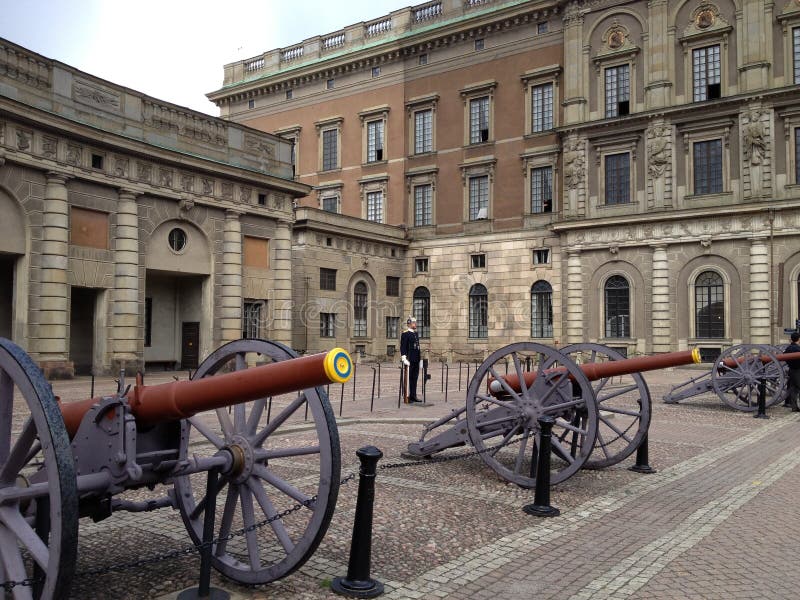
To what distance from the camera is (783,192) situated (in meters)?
29.2

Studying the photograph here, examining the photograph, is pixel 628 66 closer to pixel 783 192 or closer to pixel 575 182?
pixel 575 182

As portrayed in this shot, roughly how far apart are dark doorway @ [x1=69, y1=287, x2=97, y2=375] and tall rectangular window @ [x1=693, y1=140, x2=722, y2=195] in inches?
980

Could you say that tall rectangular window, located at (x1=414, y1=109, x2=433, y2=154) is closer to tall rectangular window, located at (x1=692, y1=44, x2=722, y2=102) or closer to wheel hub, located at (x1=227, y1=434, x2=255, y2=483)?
tall rectangular window, located at (x1=692, y1=44, x2=722, y2=102)

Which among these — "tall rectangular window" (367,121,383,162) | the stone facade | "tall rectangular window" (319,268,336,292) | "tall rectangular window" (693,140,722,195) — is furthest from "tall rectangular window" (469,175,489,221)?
the stone facade

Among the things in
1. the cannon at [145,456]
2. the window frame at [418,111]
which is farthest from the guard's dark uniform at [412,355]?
the window frame at [418,111]

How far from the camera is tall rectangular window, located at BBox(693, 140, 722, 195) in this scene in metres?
30.9

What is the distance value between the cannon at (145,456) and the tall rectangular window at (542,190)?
105 feet

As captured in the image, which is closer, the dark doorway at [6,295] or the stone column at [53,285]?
the stone column at [53,285]

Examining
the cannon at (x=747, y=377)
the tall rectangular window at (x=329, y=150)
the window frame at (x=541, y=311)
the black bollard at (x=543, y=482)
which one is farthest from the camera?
the tall rectangular window at (x=329, y=150)

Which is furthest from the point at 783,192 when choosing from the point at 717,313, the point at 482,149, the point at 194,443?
the point at 194,443

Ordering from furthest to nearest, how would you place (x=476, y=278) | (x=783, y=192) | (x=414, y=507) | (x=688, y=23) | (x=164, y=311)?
(x=476, y=278) → (x=688, y=23) → (x=783, y=192) → (x=164, y=311) → (x=414, y=507)

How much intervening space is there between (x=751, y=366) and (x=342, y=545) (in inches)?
528

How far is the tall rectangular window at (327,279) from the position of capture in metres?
32.8

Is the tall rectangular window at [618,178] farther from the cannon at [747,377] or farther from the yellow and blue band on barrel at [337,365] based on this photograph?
the yellow and blue band on barrel at [337,365]
